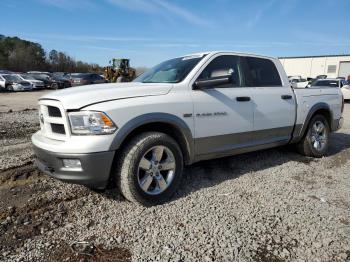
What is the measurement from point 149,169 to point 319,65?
195ft

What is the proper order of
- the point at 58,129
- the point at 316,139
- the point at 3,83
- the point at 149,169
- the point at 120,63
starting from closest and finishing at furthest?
1. the point at 58,129
2. the point at 149,169
3. the point at 316,139
4. the point at 3,83
5. the point at 120,63

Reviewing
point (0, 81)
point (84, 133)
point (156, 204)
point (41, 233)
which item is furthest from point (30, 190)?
point (0, 81)

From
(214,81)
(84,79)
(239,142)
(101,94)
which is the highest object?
(214,81)

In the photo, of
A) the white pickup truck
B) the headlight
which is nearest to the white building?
the white pickup truck

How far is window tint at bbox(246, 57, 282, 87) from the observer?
4766mm

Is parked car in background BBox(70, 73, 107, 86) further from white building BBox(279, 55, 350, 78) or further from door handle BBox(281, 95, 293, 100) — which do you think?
white building BBox(279, 55, 350, 78)

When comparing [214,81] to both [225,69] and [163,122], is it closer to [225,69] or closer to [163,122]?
[225,69]

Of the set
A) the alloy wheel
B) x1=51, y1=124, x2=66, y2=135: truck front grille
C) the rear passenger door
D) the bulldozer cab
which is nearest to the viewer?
x1=51, y1=124, x2=66, y2=135: truck front grille

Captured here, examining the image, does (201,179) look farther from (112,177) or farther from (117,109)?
(117,109)

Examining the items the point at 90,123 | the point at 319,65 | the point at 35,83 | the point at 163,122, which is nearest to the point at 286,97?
the point at 163,122

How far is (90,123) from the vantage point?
3219mm

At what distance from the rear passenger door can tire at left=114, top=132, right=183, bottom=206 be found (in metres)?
1.57

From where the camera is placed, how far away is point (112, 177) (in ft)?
11.8

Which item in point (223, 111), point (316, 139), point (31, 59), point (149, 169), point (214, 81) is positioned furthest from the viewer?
point (31, 59)
